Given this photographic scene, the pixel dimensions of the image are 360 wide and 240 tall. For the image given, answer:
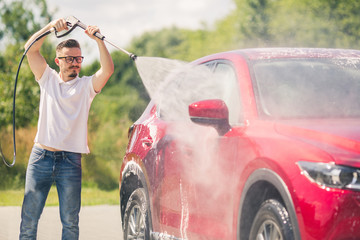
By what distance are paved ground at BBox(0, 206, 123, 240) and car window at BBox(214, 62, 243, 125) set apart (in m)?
3.83

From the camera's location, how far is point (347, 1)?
219ft

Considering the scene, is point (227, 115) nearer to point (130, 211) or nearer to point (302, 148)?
point (302, 148)

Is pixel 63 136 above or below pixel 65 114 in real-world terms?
below

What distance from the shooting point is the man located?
6.58 metres

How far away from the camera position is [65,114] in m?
6.64

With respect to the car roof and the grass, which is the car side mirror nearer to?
the car roof

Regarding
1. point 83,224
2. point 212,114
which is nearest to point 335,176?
point 212,114

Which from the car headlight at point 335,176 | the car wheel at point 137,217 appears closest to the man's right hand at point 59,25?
the car wheel at point 137,217

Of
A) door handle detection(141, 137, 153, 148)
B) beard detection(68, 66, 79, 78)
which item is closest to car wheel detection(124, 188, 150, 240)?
door handle detection(141, 137, 153, 148)

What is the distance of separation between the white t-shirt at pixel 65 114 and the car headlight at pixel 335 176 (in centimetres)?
282

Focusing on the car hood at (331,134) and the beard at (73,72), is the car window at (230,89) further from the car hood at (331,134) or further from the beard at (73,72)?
the beard at (73,72)

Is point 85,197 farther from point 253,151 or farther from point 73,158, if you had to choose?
point 253,151

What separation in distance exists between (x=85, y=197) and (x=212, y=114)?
11.0 m

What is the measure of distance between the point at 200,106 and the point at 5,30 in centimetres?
2109
